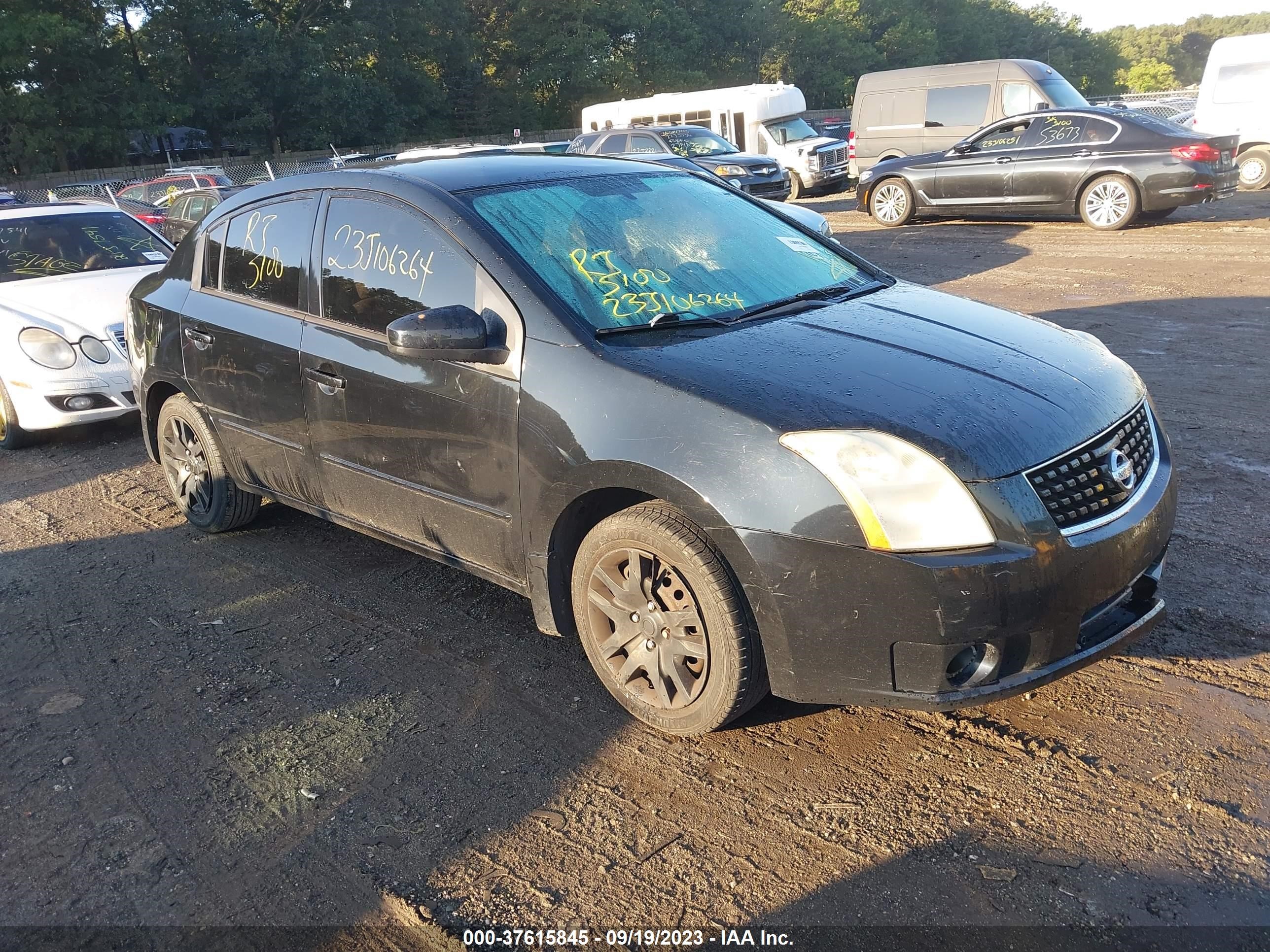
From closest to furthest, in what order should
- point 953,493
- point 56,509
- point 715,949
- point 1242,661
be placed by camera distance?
point 715,949 < point 953,493 < point 1242,661 < point 56,509

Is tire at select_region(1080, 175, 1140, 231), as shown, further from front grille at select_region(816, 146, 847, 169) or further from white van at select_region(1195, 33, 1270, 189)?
front grille at select_region(816, 146, 847, 169)

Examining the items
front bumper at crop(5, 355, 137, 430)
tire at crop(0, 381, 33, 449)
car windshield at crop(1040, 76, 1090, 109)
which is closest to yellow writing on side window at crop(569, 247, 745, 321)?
front bumper at crop(5, 355, 137, 430)

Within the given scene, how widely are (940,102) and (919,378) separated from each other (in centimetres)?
1751

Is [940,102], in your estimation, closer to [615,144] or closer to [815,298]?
[615,144]

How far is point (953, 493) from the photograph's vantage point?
270cm

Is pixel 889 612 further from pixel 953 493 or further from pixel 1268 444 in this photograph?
pixel 1268 444

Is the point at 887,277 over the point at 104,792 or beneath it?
over

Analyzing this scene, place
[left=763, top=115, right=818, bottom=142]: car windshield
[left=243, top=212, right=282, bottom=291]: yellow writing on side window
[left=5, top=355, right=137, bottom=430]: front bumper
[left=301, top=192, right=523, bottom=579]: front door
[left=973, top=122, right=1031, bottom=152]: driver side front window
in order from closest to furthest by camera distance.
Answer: [left=301, top=192, right=523, bottom=579]: front door
[left=243, top=212, right=282, bottom=291]: yellow writing on side window
[left=5, top=355, right=137, bottom=430]: front bumper
[left=973, top=122, right=1031, bottom=152]: driver side front window
[left=763, top=115, right=818, bottom=142]: car windshield

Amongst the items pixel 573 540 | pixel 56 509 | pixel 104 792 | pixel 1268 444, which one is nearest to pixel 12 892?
pixel 104 792

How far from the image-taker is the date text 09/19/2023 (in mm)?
2414

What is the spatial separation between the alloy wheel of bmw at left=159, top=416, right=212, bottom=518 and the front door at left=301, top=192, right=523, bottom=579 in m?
1.21

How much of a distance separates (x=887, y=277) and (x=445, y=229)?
6.25 feet

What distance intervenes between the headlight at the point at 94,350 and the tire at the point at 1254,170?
17.7 meters

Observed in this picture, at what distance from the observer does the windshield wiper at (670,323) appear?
3.36 m
